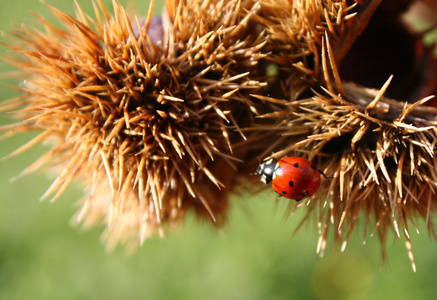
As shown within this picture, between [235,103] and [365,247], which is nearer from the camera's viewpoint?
[235,103]

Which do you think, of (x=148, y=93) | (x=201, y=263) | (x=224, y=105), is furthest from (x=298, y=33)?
(x=201, y=263)

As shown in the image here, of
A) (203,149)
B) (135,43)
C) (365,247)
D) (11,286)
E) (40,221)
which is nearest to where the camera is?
(135,43)

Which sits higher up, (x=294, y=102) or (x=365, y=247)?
(x=294, y=102)

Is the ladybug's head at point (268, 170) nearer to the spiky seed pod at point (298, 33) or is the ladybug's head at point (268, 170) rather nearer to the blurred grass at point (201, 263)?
the spiky seed pod at point (298, 33)

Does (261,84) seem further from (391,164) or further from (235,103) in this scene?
(391,164)

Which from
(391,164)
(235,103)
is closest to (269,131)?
(235,103)

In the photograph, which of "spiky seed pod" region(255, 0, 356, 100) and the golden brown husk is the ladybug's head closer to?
the golden brown husk

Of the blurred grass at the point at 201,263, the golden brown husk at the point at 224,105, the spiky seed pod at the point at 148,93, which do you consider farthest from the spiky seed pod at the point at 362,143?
the blurred grass at the point at 201,263
